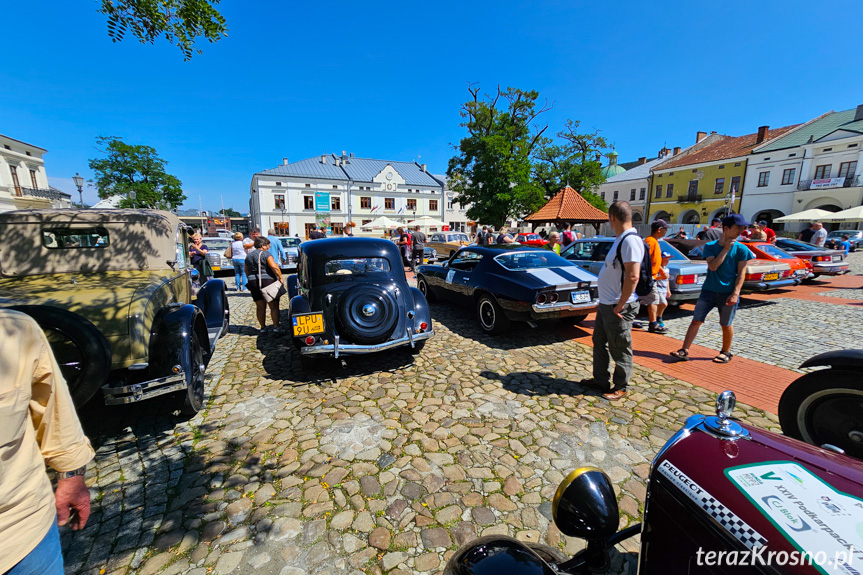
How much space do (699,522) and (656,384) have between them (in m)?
3.53

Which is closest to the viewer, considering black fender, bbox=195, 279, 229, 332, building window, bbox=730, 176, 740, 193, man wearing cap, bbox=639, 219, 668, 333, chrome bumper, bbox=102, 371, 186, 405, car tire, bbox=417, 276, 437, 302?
chrome bumper, bbox=102, 371, 186, 405

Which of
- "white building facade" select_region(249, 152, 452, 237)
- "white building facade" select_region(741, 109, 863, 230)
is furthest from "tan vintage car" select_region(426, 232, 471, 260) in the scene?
"white building facade" select_region(741, 109, 863, 230)

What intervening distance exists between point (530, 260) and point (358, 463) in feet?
14.8

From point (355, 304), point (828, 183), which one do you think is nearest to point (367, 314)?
point (355, 304)

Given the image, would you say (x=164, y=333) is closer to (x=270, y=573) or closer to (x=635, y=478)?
(x=270, y=573)

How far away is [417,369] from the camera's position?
4672 millimetres

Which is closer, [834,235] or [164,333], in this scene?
[164,333]

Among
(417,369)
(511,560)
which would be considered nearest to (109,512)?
(511,560)

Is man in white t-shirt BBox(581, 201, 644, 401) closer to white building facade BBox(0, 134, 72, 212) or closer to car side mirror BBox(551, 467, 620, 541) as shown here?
car side mirror BBox(551, 467, 620, 541)

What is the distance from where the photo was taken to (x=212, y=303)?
17.0ft

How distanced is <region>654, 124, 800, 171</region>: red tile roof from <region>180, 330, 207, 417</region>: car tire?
44.6 metres

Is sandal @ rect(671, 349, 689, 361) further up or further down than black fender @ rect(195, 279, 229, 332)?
further down

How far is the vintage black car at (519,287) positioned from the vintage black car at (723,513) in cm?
380

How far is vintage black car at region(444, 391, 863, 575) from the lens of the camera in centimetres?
93
